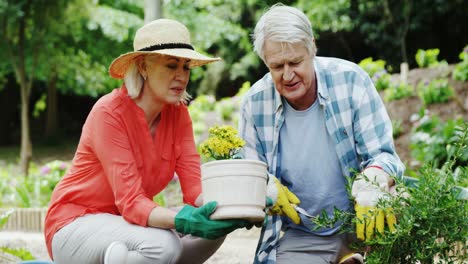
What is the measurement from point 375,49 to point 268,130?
1057 centimetres

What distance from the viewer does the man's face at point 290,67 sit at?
7.83 feet

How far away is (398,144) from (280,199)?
12.7 feet

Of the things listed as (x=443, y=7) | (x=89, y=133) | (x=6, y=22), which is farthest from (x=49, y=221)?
(x=443, y=7)

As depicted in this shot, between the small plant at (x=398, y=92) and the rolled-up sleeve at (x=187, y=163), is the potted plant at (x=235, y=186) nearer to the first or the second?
the rolled-up sleeve at (x=187, y=163)

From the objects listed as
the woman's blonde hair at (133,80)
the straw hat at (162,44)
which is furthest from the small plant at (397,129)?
the woman's blonde hair at (133,80)

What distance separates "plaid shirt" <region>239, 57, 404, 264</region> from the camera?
2465 millimetres

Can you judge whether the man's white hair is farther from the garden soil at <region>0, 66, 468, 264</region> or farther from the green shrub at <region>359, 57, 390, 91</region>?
the green shrub at <region>359, 57, 390, 91</region>

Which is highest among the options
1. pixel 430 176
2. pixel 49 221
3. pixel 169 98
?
pixel 169 98

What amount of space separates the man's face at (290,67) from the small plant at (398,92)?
4312 millimetres

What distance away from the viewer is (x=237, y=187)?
6.86 ft

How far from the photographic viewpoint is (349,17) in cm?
1161

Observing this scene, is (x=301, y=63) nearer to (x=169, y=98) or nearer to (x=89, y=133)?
(x=169, y=98)

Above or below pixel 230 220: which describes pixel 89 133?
above

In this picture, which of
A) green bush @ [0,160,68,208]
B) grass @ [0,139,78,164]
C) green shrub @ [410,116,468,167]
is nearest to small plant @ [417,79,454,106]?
green shrub @ [410,116,468,167]
